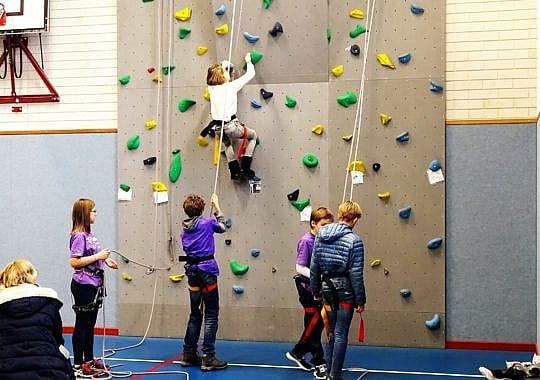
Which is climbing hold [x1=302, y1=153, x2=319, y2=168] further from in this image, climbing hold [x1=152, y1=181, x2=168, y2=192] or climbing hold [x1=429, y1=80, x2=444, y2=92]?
climbing hold [x1=152, y1=181, x2=168, y2=192]

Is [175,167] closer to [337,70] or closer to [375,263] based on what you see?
[337,70]

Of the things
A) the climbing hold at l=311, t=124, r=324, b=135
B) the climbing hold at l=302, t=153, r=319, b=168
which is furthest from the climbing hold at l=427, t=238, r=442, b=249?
the climbing hold at l=311, t=124, r=324, b=135

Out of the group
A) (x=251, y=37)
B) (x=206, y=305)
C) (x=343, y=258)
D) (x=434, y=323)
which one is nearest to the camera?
(x=343, y=258)

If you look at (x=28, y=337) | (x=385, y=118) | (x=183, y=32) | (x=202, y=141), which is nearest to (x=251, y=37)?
(x=183, y=32)

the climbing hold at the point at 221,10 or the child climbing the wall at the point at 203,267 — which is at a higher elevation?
the climbing hold at the point at 221,10

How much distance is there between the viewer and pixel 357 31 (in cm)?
675

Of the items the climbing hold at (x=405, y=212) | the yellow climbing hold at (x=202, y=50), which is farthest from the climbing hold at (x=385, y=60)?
the yellow climbing hold at (x=202, y=50)

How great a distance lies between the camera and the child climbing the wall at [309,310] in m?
5.55

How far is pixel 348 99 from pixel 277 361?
2.39 metres

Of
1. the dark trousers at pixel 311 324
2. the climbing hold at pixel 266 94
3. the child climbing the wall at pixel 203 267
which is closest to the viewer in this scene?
the dark trousers at pixel 311 324

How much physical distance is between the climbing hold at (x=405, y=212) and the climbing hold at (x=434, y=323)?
897mm

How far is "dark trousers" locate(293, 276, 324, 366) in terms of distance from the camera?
5.66 metres

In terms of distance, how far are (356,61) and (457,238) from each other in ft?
5.95

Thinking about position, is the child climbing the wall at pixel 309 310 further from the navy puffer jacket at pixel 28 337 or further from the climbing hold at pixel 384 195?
the navy puffer jacket at pixel 28 337
